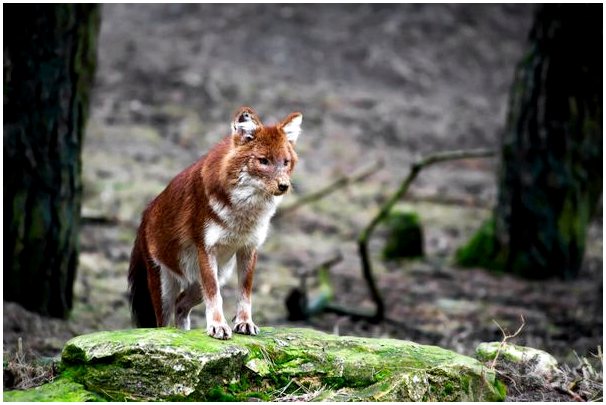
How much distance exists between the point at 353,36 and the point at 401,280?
11180 millimetres

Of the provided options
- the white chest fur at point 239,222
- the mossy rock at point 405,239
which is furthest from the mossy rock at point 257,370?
the mossy rock at point 405,239

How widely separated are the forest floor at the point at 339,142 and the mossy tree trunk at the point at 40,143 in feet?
1.28

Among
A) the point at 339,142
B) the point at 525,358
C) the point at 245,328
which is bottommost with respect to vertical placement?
the point at 525,358

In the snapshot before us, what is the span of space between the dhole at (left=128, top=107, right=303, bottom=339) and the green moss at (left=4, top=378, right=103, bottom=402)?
825mm

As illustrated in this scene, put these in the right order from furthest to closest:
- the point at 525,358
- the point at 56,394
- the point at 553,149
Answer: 1. the point at 553,149
2. the point at 525,358
3. the point at 56,394

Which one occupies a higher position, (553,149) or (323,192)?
(553,149)

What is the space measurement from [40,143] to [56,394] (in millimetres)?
3506

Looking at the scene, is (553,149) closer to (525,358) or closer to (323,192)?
(323,192)

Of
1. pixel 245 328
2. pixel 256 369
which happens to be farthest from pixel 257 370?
pixel 245 328

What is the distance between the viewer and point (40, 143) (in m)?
8.20

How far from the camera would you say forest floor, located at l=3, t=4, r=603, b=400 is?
1034cm

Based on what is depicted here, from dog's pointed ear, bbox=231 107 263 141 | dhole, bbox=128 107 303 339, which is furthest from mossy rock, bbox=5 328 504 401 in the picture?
dog's pointed ear, bbox=231 107 263 141

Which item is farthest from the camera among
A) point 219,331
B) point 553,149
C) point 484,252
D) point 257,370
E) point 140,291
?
point 484,252

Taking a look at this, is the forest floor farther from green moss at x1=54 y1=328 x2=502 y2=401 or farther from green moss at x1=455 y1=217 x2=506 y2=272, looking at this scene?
green moss at x1=54 y1=328 x2=502 y2=401
